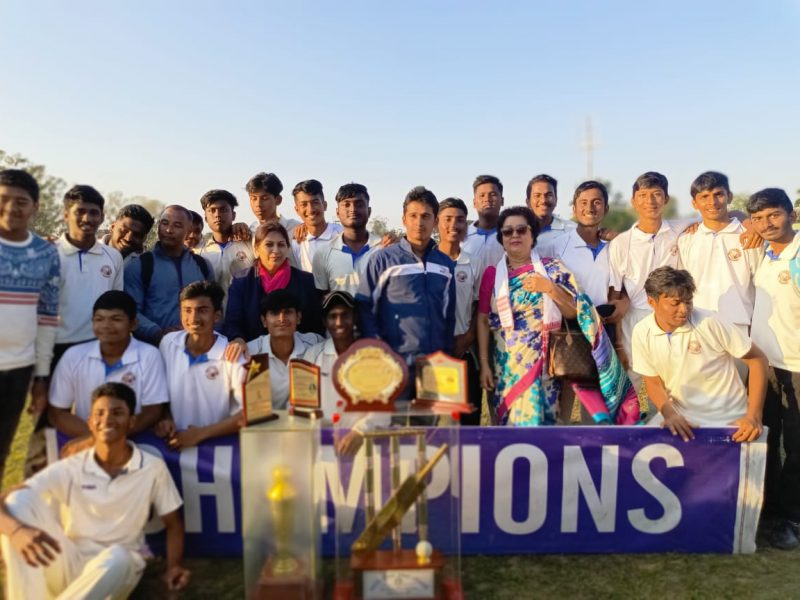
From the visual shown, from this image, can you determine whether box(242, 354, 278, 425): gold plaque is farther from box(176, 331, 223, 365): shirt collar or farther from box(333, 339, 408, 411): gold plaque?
box(176, 331, 223, 365): shirt collar

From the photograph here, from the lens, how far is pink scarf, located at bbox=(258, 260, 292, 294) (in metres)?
4.56

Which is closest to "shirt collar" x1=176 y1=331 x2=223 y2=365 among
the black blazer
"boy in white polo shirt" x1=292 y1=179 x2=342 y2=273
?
the black blazer

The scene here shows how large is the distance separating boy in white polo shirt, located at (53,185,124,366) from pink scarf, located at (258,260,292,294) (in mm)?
1085

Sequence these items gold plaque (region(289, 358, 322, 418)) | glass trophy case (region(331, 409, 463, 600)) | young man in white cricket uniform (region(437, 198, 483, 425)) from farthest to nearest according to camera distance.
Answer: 1. young man in white cricket uniform (region(437, 198, 483, 425))
2. gold plaque (region(289, 358, 322, 418))
3. glass trophy case (region(331, 409, 463, 600))

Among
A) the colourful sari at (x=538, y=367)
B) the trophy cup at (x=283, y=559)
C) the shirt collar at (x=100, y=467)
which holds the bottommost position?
the trophy cup at (x=283, y=559)

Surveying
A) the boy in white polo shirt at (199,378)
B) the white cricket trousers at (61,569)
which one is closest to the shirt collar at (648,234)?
the boy in white polo shirt at (199,378)

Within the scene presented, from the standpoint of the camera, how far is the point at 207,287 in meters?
3.96

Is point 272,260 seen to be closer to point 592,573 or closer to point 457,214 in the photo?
point 457,214

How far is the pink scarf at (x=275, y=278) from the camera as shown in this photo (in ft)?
15.0

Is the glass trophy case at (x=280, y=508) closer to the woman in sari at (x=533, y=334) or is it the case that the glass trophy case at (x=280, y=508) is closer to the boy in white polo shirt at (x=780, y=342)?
the woman in sari at (x=533, y=334)

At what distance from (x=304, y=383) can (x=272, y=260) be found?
5.31 ft

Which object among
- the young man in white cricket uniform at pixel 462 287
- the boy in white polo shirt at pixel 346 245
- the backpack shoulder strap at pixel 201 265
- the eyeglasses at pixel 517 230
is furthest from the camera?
the boy in white polo shirt at pixel 346 245

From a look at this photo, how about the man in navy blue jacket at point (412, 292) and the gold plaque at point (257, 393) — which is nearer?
the gold plaque at point (257, 393)

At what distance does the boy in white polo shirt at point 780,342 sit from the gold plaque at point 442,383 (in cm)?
251
